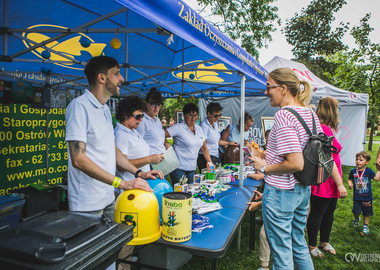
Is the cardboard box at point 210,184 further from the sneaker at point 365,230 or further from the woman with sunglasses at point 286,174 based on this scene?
the sneaker at point 365,230

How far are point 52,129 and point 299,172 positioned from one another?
15.1 ft

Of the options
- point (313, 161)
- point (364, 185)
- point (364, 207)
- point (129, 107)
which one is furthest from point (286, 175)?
point (364, 207)

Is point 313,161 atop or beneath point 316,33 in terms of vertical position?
beneath

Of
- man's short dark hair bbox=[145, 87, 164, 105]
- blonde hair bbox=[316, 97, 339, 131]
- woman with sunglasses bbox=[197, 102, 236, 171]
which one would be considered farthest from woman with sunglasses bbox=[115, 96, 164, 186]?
woman with sunglasses bbox=[197, 102, 236, 171]

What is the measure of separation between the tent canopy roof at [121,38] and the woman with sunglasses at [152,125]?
61cm

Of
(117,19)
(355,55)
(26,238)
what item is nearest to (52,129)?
(117,19)

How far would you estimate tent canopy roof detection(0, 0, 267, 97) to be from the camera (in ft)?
5.46

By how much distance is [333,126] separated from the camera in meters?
2.73

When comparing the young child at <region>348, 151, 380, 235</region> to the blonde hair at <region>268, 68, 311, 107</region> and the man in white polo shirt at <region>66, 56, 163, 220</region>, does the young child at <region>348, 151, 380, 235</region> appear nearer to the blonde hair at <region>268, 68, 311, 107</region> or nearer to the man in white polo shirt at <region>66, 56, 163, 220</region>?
the blonde hair at <region>268, 68, 311, 107</region>

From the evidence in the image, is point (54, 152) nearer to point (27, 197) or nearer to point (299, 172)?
point (27, 197)

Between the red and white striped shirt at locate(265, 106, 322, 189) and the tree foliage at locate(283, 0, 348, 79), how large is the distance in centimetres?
2613

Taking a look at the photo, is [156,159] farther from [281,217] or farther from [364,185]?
[364,185]

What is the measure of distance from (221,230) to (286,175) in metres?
0.59

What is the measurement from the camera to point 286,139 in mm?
1596
